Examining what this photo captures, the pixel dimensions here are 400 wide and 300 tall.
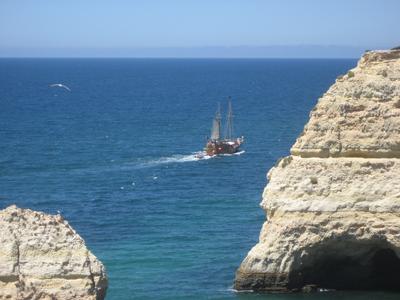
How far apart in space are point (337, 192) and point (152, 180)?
3443 centimetres

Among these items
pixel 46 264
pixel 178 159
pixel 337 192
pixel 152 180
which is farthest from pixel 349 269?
pixel 178 159

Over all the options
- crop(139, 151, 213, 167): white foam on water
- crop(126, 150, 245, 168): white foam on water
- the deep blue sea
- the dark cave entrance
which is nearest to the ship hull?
crop(126, 150, 245, 168): white foam on water

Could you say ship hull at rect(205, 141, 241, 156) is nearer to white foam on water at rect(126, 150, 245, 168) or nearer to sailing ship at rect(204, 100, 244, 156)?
sailing ship at rect(204, 100, 244, 156)

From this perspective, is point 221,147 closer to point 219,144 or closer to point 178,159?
point 219,144

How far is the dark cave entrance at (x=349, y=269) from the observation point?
3531 cm

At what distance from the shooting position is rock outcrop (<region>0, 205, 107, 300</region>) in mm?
23531

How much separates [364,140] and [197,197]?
24810mm

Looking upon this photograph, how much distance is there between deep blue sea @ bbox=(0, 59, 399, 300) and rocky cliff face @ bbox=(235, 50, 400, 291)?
3.92 ft

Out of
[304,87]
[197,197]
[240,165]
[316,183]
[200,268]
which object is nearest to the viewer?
[316,183]

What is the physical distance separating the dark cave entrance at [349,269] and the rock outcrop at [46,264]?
12.8 meters

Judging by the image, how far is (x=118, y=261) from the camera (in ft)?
134

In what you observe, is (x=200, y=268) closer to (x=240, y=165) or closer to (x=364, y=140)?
(x=364, y=140)

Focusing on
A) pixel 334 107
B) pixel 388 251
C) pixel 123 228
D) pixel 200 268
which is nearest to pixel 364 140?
pixel 334 107

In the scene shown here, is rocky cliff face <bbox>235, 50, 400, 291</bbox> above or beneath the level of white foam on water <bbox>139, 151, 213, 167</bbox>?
above
